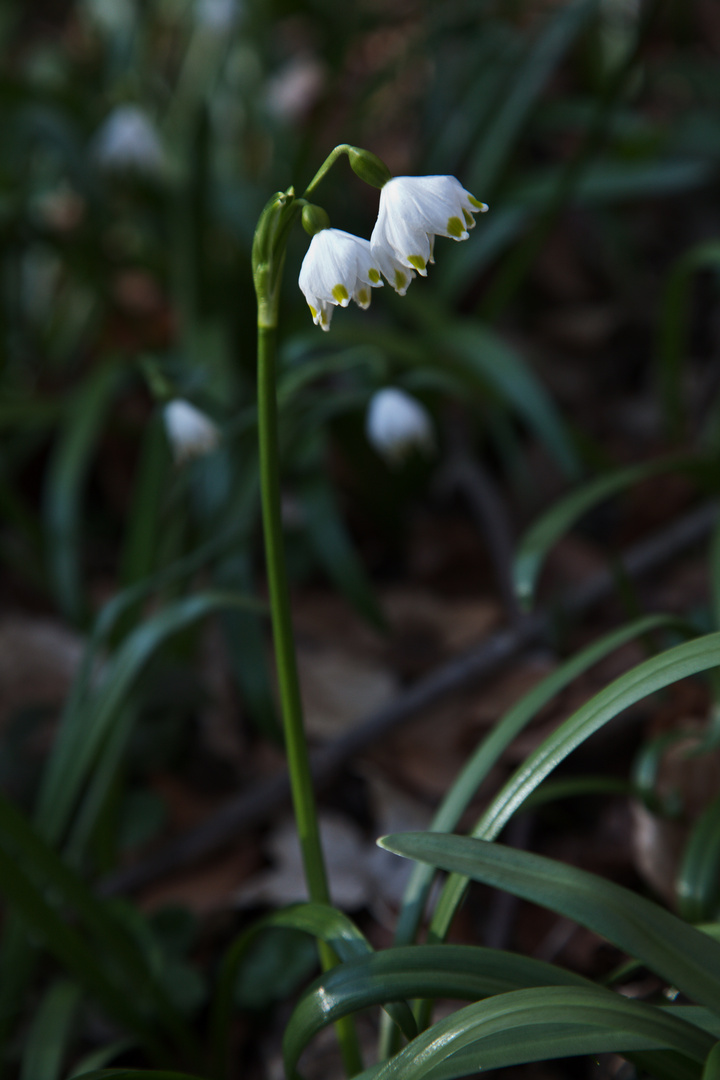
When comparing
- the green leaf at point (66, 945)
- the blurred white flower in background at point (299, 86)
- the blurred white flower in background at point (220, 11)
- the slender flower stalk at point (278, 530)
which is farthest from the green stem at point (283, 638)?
the blurred white flower in background at point (299, 86)

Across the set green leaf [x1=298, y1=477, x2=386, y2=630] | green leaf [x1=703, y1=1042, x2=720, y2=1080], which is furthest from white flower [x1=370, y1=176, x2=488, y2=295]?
green leaf [x1=298, y1=477, x2=386, y2=630]

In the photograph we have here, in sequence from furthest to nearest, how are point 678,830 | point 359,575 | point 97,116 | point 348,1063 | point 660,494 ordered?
1. point 97,116
2. point 660,494
3. point 359,575
4. point 678,830
5. point 348,1063

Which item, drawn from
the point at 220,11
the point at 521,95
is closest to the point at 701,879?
the point at 521,95

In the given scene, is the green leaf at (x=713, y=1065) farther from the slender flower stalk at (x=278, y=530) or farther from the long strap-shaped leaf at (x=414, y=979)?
the slender flower stalk at (x=278, y=530)

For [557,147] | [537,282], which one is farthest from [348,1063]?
[557,147]

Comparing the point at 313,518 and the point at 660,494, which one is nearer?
the point at 313,518

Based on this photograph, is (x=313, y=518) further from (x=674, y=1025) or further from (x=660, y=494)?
(x=674, y=1025)

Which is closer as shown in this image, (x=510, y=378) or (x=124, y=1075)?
(x=124, y=1075)

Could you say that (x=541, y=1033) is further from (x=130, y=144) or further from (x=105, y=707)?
(x=130, y=144)
